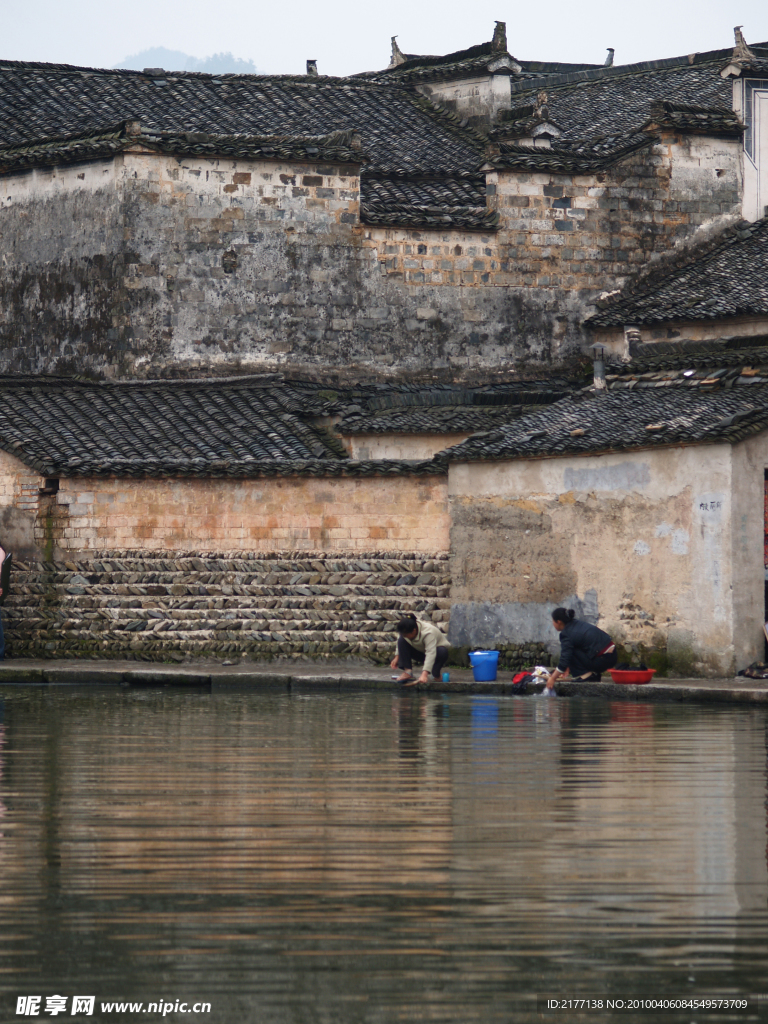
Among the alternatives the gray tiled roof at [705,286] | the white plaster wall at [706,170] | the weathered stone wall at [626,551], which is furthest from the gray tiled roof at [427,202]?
the weathered stone wall at [626,551]

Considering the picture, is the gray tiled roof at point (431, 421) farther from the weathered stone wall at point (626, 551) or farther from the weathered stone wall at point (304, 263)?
the weathered stone wall at point (304, 263)

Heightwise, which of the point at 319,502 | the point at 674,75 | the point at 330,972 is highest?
the point at 674,75

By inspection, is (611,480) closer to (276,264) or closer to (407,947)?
(276,264)

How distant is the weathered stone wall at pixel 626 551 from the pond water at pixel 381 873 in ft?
17.6

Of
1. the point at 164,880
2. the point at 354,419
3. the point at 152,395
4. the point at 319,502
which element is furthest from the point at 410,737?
the point at 152,395

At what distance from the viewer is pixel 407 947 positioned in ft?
21.0

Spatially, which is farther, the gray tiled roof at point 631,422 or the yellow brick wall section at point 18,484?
the yellow brick wall section at point 18,484

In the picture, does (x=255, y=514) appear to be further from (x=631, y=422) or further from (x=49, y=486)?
(x=631, y=422)

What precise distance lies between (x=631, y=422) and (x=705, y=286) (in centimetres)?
688

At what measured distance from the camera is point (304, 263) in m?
27.2

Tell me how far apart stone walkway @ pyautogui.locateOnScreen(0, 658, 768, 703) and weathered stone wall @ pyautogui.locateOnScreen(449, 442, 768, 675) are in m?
0.66

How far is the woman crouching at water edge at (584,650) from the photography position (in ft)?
60.5

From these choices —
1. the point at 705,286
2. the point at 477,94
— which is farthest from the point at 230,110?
the point at 705,286

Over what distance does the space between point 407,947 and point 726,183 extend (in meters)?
23.7
